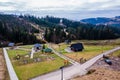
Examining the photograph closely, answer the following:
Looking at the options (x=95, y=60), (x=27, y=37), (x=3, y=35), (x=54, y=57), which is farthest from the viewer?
(x=3, y=35)

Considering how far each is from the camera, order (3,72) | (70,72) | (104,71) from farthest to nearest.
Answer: (104,71) → (70,72) → (3,72)

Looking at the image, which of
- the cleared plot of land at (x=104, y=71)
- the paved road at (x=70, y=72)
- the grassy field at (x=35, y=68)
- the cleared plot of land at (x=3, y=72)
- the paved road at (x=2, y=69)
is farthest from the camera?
the grassy field at (x=35, y=68)

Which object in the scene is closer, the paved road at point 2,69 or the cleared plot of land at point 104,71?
the cleared plot of land at point 104,71

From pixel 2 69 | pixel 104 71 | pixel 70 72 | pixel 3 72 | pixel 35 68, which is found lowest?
pixel 104 71

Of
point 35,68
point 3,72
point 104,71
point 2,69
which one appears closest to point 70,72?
point 104,71

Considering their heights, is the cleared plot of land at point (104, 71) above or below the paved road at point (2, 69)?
below

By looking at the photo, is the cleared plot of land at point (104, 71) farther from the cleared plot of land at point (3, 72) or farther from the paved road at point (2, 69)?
the paved road at point (2, 69)

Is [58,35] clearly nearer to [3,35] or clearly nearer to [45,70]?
[3,35]

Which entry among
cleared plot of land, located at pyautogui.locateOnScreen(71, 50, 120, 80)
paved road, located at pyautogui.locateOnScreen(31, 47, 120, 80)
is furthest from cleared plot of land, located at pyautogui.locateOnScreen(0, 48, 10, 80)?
cleared plot of land, located at pyautogui.locateOnScreen(71, 50, 120, 80)

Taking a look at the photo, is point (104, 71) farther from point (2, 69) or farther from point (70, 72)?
point (2, 69)

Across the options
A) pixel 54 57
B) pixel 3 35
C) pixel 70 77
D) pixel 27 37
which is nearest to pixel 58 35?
pixel 27 37

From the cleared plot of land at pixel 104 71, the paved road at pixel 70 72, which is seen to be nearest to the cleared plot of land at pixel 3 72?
the paved road at pixel 70 72
